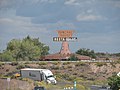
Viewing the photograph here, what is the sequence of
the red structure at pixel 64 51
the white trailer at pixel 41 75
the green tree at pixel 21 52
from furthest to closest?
the green tree at pixel 21 52 < the red structure at pixel 64 51 < the white trailer at pixel 41 75

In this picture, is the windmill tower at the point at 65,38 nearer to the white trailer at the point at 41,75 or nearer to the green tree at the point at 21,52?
the green tree at the point at 21,52

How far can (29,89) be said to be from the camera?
40.5 metres

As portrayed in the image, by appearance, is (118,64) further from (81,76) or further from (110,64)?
(81,76)

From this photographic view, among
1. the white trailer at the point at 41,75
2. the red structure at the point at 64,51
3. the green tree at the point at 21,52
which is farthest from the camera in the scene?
the green tree at the point at 21,52

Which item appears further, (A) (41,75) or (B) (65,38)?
(B) (65,38)

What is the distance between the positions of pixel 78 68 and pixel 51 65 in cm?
658

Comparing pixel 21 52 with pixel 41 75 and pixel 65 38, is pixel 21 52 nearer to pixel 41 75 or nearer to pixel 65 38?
pixel 65 38

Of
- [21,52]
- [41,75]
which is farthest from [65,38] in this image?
[41,75]

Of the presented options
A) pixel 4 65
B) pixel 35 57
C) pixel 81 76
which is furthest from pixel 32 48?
pixel 81 76

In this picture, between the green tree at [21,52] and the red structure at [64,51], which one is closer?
the red structure at [64,51]

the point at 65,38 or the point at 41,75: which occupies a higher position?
the point at 65,38

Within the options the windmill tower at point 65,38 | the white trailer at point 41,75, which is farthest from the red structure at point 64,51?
the white trailer at point 41,75

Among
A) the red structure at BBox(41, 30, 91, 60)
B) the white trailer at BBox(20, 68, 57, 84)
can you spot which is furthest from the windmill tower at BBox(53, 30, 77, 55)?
the white trailer at BBox(20, 68, 57, 84)

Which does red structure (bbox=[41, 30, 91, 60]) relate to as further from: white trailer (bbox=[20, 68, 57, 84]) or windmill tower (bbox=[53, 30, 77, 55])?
white trailer (bbox=[20, 68, 57, 84])
